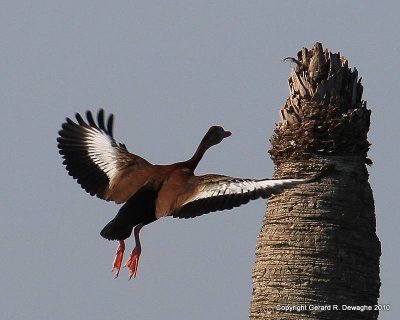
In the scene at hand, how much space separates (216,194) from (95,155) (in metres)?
2.68

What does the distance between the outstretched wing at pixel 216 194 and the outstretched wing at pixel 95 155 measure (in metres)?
1.23

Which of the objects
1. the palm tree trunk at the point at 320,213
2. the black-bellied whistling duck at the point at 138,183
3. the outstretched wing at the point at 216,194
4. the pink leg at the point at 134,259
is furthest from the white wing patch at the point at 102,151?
the palm tree trunk at the point at 320,213

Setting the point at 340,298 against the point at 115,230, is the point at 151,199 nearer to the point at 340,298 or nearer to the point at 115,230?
the point at 115,230

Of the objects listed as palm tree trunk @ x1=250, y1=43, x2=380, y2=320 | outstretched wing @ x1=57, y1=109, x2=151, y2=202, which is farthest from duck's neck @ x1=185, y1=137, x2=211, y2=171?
palm tree trunk @ x1=250, y1=43, x2=380, y2=320

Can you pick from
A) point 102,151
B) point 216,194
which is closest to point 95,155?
point 102,151

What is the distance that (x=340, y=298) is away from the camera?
962 centimetres

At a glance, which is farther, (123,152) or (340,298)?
(123,152)

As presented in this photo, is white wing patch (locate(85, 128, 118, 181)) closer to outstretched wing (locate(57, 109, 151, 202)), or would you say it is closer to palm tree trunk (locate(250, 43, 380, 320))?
outstretched wing (locate(57, 109, 151, 202))

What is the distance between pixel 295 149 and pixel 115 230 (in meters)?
2.10

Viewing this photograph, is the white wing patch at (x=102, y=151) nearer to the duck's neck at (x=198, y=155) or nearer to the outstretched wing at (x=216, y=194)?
the duck's neck at (x=198, y=155)

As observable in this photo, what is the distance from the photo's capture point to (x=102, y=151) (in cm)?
1247

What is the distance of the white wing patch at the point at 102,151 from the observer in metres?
11.9

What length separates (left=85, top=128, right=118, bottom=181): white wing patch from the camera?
11.9m

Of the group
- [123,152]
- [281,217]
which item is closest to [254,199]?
[281,217]
